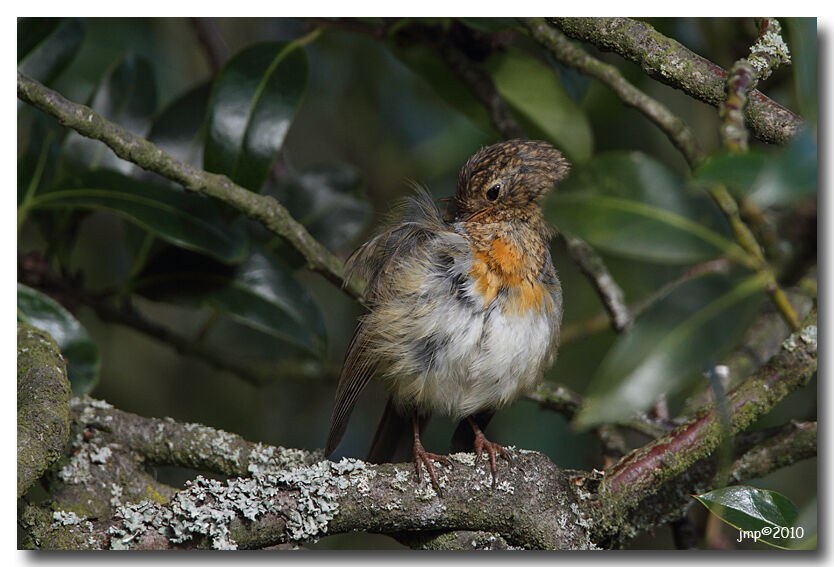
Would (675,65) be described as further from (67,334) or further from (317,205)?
(67,334)

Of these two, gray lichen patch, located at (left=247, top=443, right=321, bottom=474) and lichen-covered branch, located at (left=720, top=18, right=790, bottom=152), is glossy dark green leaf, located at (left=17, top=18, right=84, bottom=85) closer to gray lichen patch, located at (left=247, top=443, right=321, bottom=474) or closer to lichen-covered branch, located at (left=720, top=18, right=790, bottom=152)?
gray lichen patch, located at (left=247, top=443, right=321, bottom=474)

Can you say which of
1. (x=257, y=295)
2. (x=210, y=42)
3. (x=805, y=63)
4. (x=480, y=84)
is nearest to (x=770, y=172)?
(x=805, y=63)

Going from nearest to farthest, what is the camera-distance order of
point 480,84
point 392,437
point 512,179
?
point 512,179 → point 392,437 → point 480,84

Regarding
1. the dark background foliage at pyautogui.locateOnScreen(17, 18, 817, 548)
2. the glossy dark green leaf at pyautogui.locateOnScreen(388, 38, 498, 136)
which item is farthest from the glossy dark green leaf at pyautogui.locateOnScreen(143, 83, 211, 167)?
the glossy dark green leaf at pyautogui.locateOnScreen(388, 38, 498, 136)

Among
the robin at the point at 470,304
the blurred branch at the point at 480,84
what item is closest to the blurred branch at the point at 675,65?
the robin at the point at 470,304

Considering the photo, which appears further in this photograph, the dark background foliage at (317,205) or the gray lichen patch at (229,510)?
the gray lichen patch at (229,510)

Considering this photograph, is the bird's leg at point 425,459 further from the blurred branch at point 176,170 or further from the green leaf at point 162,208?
the green leaf at point 162,208

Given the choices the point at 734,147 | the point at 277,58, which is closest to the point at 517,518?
the point at 734,147
